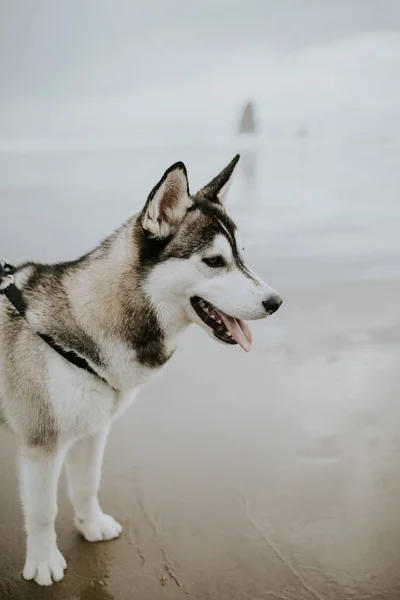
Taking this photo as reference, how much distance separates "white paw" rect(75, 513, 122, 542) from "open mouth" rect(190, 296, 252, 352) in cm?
125

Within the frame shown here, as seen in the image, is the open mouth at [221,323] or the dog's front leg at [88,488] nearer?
the open mouth at [221,323]

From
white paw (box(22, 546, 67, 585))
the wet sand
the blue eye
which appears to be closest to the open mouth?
the blue eye

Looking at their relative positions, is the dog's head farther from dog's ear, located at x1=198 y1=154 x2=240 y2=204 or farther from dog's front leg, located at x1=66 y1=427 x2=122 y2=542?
dog's front leg, located at x1=66 y1=427 x2=122 y2=542

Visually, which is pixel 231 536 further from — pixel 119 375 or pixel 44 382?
pixel 44 382

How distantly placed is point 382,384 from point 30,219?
22.0ft

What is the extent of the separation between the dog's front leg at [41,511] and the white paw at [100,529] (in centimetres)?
22

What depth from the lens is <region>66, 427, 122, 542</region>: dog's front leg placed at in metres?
3.45

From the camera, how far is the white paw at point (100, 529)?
3482 millimetres

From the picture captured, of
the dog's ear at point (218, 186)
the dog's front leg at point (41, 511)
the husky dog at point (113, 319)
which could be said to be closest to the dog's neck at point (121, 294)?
the husky dog at point (113, 319)

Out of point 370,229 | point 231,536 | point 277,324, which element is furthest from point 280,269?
point 231,536

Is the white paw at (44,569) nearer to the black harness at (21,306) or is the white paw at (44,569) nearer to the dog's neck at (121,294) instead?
the black harness at (21,306)

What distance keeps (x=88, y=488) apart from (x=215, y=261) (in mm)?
1431

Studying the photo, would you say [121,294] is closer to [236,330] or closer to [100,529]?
[236,330]

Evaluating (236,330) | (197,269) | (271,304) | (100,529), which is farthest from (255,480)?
(197,269)
